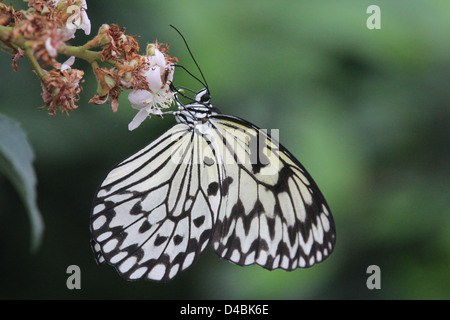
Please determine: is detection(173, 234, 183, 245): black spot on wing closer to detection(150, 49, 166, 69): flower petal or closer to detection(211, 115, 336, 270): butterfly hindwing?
detection(211, 115, 336, 270): butterfly hindwing

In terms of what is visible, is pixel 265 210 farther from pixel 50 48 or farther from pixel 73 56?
pixel 50 48

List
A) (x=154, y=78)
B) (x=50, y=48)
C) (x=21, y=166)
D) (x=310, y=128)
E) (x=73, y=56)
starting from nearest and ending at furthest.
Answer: (x=21, y=166), (x=50, y=48), (x=73, y=56), (x=154, y=78), (x=310, y=128)

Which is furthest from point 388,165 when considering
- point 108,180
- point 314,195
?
point 108,180

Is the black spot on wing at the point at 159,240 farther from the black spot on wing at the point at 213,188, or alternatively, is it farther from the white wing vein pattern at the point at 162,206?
the black spot on wing at the point at 213,188

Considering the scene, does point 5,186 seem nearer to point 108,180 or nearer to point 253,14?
point 108,180

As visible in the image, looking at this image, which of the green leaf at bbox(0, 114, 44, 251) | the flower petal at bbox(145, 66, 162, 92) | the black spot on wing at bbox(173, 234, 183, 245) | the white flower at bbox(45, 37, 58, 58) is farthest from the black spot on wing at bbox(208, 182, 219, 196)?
the green leaf at bbox(0, 114, 44, 251)

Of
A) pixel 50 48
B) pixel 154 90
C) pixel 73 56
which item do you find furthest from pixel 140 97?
pixel 50 48
